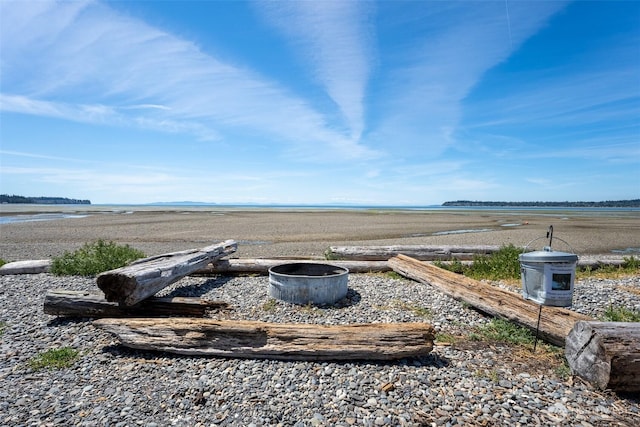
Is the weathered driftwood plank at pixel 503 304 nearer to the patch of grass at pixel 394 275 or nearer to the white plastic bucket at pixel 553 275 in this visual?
the patch of grass at pixel 394 275

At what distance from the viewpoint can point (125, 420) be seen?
3707 mm

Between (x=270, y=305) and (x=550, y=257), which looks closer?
(x=550, y=257)

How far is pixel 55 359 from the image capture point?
5.02m

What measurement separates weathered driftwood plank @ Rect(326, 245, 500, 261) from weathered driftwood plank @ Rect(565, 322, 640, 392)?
7.76 m

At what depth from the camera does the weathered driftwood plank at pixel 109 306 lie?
21.0 ft

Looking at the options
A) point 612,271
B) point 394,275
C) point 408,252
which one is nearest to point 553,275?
point 394,275

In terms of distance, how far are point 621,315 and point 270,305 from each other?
712cm

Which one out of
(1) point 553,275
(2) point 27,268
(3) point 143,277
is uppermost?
(1) point 553,275

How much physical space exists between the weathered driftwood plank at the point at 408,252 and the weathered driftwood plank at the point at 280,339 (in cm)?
696

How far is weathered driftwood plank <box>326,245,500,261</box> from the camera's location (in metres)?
12.1

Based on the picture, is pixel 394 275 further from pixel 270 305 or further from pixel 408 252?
pixel 270 305

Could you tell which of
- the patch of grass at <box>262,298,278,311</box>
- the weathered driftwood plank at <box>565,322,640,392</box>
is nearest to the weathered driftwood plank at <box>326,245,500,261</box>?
the patch of grass at <box>262,298,278,311</box>

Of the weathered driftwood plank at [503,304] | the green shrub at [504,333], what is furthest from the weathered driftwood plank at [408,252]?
the green shrub at [504,333]

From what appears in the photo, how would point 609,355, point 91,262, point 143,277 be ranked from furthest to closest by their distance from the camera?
point 91,262 → point 143,277 → point 609,355
